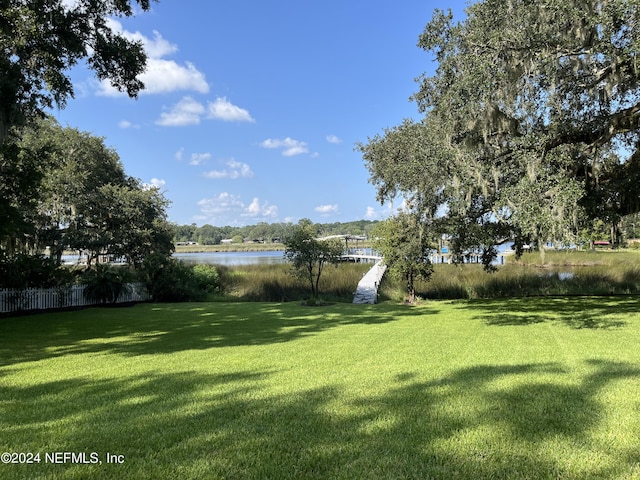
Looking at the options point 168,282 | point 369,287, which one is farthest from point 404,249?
point 168,282

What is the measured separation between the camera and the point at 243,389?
4.01 m

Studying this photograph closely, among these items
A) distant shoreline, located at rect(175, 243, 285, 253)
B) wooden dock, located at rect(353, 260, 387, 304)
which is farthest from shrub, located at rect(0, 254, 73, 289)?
distant shoreline, located at rect(175, 243, 285, 253)

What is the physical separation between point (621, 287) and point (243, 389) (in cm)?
1910

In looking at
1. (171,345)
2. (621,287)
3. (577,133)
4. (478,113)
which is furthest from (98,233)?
(621,287)

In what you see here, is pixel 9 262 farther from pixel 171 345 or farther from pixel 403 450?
pixel 403 450

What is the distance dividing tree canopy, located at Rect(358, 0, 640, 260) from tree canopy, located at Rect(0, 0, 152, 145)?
21.3ft

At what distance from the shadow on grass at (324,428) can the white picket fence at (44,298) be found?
9475mm

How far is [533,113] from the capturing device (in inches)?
333

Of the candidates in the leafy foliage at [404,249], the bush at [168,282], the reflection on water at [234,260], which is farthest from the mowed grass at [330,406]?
the reflection on water at [234,260]

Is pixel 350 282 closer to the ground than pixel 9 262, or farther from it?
closer to the ground

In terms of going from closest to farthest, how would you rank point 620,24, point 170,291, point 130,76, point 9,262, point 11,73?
1. point 620,24
2. point 11,73
3. point 130,76
4. point 9,262
5. point 170,291

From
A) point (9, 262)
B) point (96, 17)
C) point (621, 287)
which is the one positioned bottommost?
point (621, 287)

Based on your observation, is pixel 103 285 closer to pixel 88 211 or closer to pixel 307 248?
pixel 307 248

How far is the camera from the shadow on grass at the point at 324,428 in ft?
7.90
